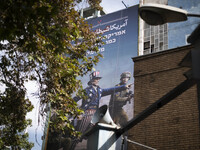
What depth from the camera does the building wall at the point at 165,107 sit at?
30.0ft

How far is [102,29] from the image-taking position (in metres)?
36.7

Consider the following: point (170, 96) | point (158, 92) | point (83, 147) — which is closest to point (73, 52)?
point (158, 92)

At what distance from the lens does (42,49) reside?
6.49 meters

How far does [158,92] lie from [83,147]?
843 inches

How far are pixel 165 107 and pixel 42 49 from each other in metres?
5.41

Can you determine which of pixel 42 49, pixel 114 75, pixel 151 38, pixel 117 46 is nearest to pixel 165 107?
pixel 42 49

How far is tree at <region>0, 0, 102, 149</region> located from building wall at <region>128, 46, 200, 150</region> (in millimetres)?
2476

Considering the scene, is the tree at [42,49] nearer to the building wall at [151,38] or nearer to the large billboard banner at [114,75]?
the large billboard banner at [114,75]

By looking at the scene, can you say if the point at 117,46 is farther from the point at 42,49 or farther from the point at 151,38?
the point at 42,49

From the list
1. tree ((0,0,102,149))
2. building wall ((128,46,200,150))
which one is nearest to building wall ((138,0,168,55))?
building wall ((128,46,200,150))

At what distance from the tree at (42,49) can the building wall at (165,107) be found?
8.12ft

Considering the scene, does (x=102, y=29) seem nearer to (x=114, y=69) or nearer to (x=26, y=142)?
(x=114, y=69)

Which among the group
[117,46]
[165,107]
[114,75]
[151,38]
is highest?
[151,38]

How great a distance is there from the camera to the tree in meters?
5.34
